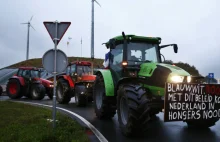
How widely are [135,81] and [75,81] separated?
27.3 feet

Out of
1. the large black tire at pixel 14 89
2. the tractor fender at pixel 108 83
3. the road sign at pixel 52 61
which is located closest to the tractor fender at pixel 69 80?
the large black tire at pixel 14 89

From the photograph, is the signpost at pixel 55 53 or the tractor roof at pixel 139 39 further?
the tractor roof at pixel 139 39

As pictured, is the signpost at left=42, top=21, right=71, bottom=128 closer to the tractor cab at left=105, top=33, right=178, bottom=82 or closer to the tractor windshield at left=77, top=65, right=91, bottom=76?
the tractor cab at left=105, top=33, right=178, bottom=82

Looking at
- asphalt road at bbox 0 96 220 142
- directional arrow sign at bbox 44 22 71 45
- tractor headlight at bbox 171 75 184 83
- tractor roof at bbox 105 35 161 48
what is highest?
directional arrow sign at bbox 44 22 71 45

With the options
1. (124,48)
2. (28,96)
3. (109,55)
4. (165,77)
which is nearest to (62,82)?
(28,96)

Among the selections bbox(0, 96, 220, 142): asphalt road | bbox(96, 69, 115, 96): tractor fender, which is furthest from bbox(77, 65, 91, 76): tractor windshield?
bbox(0, 96, 220, 142): asphalt road

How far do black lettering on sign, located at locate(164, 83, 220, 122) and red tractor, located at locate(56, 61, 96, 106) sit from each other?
8.20 m

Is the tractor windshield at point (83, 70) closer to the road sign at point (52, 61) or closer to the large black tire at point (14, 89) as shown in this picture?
the large black tire at point (14, 89)

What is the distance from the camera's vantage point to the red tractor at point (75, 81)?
15.5 meters

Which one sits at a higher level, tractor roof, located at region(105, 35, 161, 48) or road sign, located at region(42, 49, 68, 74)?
tractor roof, located at region(105, 35, 161, 48)

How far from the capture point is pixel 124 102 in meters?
8.00

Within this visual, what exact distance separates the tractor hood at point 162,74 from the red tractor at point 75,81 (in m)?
7.26

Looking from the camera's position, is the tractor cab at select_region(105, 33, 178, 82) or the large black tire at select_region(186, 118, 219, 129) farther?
the tractor cab at select_region(105, 33, 178, 82)

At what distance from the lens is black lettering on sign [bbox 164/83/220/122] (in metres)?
7.09
